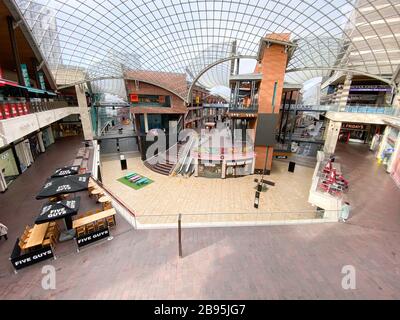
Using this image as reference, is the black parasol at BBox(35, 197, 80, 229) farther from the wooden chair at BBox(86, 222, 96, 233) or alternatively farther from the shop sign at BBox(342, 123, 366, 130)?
the shop sign at BBox(342, 123, 366, 130)

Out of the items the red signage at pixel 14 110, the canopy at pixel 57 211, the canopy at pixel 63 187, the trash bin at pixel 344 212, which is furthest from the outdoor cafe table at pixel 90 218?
the trash bin at pixel 344 212

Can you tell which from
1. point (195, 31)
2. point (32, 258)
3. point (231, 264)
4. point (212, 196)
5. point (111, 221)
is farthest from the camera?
point (195, 31)

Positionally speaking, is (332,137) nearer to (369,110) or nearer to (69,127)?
(369,110)

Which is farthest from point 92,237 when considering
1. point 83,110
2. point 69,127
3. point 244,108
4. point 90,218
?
point 69,127

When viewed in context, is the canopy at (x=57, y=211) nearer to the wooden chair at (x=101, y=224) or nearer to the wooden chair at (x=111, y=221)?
the wooden chair at (x=101, y=224)

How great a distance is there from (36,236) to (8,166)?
37.4 ft

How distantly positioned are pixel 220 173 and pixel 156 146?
13040 mm

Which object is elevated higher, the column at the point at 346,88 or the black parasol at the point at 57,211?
the column at the point at 346,88

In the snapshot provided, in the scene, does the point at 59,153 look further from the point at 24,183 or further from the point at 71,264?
the point at 71,264

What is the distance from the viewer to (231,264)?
7344mm

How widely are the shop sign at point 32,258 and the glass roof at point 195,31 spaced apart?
21407mm

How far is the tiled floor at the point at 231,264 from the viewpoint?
610 centimetres
